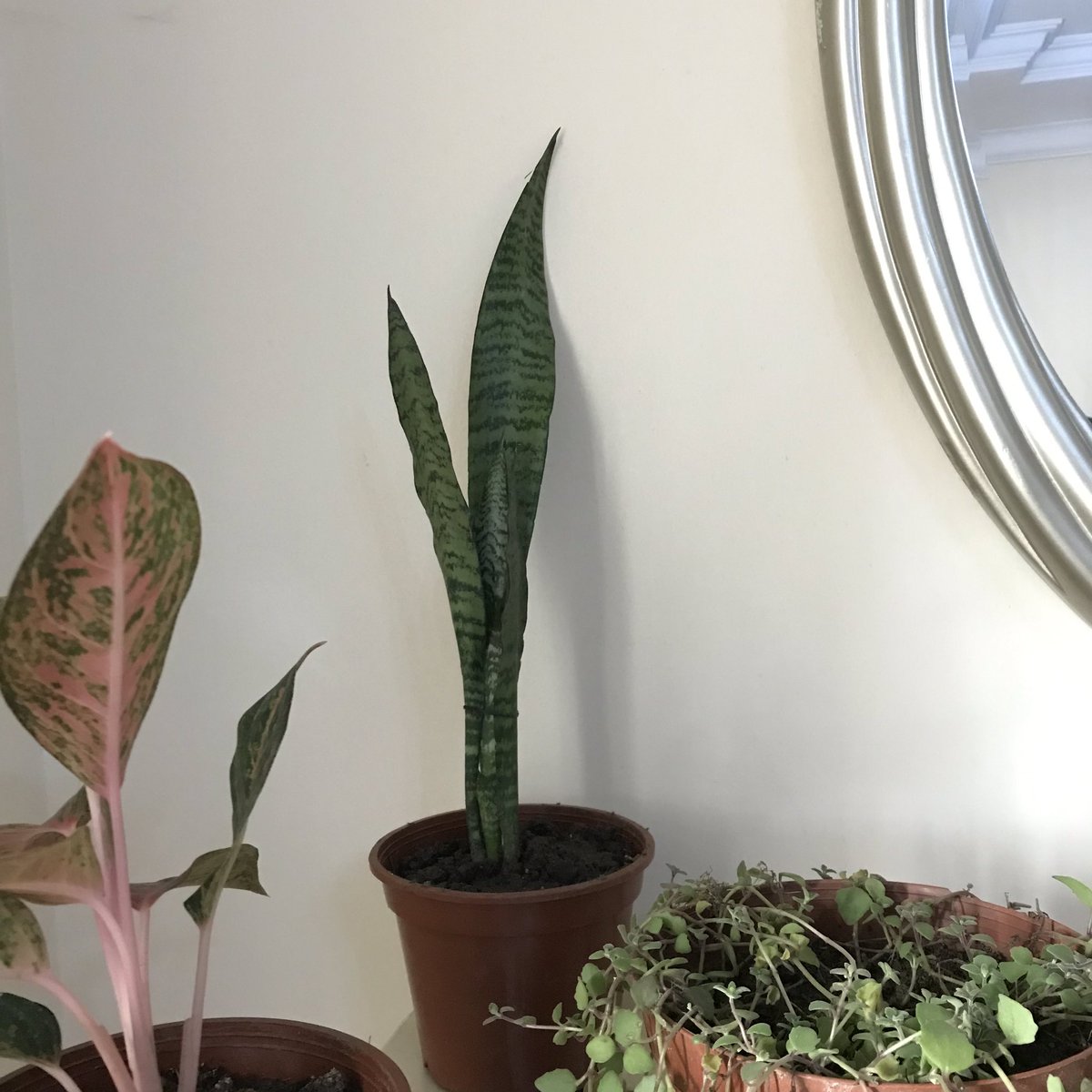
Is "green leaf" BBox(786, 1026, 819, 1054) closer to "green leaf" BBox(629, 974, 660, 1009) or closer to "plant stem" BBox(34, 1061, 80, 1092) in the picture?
"green leaf" BBox(629, 974, 660, 1009)

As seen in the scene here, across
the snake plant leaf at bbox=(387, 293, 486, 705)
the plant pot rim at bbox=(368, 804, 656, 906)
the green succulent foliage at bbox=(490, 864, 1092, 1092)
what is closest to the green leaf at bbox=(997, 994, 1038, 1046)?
the green succulent foliage at bbox=(490, 864, 1092, 1092)

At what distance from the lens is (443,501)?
643 mm

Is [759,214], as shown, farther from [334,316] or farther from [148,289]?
[148,289]

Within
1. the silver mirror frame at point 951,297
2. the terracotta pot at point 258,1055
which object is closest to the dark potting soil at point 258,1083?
the terracotta pot at point 258,1055

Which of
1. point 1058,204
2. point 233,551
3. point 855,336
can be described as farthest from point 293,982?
point 1058,204

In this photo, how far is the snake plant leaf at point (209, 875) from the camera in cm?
46

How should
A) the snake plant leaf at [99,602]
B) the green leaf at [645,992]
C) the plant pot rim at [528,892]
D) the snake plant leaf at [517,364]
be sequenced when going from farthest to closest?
1. the snake plant leaf at [517,364]
2. the plant pot rim at [528,892]
3. the green leaf at [645,992]
4. the snake plant leaf at [99,602]

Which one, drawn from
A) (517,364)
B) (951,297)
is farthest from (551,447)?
(951,297)

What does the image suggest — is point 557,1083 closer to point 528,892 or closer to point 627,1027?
point 627,1027

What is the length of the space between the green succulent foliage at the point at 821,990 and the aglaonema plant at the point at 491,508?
157 millimetres

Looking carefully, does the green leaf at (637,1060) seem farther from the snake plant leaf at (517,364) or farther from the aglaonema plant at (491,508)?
the snake plant leaf at (517,364)

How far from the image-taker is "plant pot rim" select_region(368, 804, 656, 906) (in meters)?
0.58

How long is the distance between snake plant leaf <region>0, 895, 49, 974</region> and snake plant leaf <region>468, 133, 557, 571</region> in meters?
0.35

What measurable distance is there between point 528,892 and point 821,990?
19 centimetres
